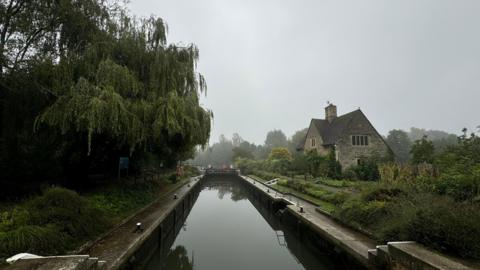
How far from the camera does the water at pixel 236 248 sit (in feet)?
20.9

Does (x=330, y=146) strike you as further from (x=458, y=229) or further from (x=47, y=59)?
(x=47, y=59)

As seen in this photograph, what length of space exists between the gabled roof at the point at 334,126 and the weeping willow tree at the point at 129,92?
16.6 meters

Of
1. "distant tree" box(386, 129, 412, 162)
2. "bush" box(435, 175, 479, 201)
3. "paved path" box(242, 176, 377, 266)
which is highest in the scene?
"distant tree" box(386, 129, 412, 162)

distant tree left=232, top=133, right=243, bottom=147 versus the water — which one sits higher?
distant tree left=232, top=133, right=243, bottom=147

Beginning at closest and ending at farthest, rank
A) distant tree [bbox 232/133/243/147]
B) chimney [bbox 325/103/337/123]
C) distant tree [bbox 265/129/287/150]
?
chimney [bbox 325/103/337/123] → distant tree [bbox 265/129/287/150] → distant tree [bbox 232/133/243/147]

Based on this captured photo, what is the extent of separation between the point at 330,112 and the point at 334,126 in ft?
11.8

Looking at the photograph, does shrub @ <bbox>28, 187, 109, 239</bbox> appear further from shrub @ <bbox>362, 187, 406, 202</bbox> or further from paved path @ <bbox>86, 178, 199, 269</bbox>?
shrub @ <bbox>362, 187, 406, 202</bbox>

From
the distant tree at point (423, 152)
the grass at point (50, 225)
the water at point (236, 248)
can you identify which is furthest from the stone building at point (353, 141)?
the grass at point (50, 225)

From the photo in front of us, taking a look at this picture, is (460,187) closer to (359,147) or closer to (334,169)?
(334,169)

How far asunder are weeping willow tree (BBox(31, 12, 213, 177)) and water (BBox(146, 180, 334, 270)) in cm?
357

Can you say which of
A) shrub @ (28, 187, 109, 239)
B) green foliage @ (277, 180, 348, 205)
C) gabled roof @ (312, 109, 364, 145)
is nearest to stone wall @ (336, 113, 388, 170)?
gabled roof @ (312, 109, 364, 145)

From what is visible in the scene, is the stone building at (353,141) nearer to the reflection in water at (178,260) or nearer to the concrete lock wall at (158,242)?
the concrete lock wall at (158,242)

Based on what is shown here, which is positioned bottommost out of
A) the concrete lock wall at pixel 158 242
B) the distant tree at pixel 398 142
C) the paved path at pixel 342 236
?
the concrete lock wall at pixel 158 242

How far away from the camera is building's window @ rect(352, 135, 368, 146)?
73.0ft
